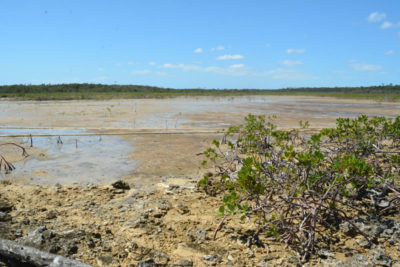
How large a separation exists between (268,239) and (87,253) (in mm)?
2124

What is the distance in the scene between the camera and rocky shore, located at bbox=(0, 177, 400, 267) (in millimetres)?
3377

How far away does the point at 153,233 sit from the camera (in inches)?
158

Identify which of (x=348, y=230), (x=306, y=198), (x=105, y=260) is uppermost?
(x=306, y=198)

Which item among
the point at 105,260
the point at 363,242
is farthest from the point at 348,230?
the point at 105,260

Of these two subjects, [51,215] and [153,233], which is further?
[51,215]

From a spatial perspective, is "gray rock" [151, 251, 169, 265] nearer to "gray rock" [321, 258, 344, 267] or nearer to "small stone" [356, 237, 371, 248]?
"gray rock" [321, 258, 344, 267]

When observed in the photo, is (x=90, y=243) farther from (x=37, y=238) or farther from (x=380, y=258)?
(x=380, y=258)

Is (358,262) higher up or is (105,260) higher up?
(358,262)

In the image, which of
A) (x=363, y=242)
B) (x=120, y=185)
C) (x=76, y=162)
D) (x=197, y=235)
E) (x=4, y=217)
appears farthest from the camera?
(x=76, y=162)

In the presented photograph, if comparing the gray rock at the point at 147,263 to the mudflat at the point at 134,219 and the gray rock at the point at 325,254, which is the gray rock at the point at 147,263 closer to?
the mudflat at the point at 134,219

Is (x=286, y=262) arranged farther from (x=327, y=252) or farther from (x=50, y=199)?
(x=50, y=199)

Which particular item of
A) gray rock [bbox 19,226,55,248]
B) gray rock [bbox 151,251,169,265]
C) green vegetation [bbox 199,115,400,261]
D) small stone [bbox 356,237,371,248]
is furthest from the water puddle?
small stone [bbox 356,237,371,248]

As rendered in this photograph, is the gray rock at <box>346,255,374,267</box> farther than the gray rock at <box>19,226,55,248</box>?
No

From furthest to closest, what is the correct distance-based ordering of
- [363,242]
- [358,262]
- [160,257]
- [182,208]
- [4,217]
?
[182,208] → [4,217] → [363,242] → [160,257] → [358,262]
